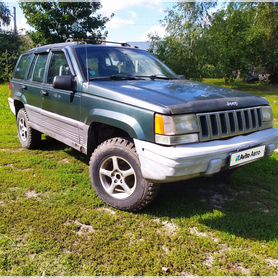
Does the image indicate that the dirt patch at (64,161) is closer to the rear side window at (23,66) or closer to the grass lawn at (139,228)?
the grass lawn at (139,228)

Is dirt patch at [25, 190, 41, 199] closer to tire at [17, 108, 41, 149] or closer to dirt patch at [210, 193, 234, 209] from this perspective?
tire at [17, 108, 41, 149]

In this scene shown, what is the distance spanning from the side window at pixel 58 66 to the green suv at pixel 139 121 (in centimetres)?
1

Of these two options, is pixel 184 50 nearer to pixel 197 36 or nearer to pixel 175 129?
pixel 197 36

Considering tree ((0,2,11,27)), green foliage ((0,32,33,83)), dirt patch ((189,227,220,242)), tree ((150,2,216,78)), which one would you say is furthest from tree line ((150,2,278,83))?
dirt patch ((189,227,220,242))

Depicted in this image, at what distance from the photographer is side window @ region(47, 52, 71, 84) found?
164 inches

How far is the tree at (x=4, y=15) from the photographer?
89.1ft

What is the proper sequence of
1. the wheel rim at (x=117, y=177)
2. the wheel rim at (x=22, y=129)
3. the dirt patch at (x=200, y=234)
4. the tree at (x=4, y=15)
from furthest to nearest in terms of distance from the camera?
the tree at (x=4, y=15) < the wheel rim at (x=22, y=129) < the wheel rim at (x=117, y=177) < the dirt patch at (x=200, y=234)

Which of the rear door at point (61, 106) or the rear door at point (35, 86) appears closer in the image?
the rear door at point (61, 106)

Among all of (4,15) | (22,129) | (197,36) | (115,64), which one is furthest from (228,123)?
(4,15)

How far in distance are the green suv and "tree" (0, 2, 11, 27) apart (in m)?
26.5

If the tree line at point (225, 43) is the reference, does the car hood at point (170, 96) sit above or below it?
below

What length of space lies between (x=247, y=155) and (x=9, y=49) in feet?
80.1

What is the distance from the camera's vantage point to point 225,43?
1992 centimetres

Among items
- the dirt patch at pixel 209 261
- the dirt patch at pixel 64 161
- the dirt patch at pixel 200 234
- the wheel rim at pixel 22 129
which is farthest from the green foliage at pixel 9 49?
the dirt patch at pixel 209 261
